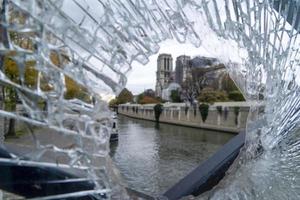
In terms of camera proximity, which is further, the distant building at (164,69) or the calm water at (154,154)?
the calm water at (154,154)

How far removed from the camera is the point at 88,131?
823 millimetres

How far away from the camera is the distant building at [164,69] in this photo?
3.64ft

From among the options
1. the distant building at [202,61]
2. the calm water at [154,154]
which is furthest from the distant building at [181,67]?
the calm water at [154,154]

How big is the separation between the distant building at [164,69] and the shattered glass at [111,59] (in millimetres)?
78

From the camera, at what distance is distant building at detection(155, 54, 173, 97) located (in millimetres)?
1110

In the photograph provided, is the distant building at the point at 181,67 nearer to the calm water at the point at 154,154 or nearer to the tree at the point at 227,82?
the tree at the point at 227,82

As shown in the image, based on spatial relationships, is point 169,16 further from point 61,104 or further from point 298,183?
point 298,183

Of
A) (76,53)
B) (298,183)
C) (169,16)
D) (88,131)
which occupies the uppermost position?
(169,16)

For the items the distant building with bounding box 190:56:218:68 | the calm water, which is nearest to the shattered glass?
the distant building with bounding box 190:56:218:68

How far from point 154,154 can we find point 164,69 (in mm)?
6052

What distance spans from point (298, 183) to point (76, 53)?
1016mm

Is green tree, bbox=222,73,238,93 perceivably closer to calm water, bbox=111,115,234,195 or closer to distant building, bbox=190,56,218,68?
distant building, bbox=190,56,218,68

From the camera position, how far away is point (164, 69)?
1.20 metres

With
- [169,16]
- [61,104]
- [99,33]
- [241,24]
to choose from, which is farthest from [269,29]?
[61,104]
